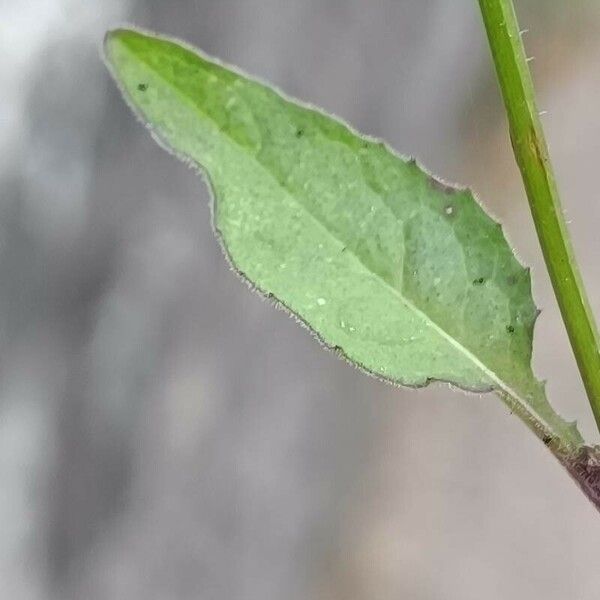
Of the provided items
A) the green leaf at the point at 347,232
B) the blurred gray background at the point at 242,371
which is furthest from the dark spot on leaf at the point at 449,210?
the blurred gray background at the point at 242,371

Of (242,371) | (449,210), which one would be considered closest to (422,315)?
(449,210)

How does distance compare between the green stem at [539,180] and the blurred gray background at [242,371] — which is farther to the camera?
the blurred gray background at [242,371]

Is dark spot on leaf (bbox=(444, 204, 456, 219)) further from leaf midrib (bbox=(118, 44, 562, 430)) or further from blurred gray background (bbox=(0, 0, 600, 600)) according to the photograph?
blurred gray background (bbox=(0, 0, 600, 600))

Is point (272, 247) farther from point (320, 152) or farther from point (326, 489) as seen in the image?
point (326, 489)

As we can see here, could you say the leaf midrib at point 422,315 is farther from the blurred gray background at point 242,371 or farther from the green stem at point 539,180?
the blurred gray background at point 242,371

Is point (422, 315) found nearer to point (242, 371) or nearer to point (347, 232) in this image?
point (347, 232)

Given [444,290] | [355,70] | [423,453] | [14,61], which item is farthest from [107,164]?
[444,290]

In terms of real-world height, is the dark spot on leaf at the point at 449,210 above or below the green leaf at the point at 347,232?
above
